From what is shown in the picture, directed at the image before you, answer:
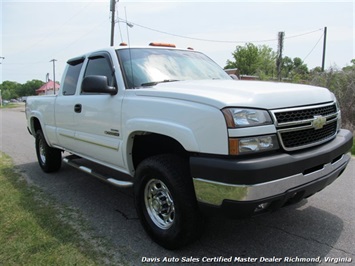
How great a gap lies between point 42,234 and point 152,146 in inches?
58.4

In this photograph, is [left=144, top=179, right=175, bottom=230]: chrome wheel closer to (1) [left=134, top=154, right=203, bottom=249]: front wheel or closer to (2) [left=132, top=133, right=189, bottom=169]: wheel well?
(1) [left=134, top=154, right=203, bottom=249]: front wheel

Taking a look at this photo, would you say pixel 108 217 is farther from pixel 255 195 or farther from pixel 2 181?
pixel 2 181

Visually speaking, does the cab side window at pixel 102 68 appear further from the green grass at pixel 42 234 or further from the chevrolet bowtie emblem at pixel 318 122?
the chevrolet bowtie emblem at pixel 318 122

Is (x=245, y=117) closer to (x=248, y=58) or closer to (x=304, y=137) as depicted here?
(x=304, y=137)

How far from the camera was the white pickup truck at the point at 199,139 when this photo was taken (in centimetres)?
256

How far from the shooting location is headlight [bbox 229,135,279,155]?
2529 millimetres

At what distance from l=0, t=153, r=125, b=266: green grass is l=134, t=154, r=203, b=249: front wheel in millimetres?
534

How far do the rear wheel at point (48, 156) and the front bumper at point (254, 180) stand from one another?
4136mm

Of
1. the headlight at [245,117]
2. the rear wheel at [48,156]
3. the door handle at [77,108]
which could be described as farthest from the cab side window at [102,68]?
the rear wheel at [48,156]

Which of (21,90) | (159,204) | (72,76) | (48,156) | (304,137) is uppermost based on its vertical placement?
(72,76)

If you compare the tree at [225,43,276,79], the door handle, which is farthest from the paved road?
the tree at [225,43,276,79]

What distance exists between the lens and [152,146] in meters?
3.73

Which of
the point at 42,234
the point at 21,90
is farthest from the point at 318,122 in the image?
the point at 21,90

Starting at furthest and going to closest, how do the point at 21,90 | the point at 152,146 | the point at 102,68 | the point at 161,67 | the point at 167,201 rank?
1. the point at 21,90
2. the point at 102,68
3. the point at 161,67
4. the point at 152,146
5. the point at 167,201
